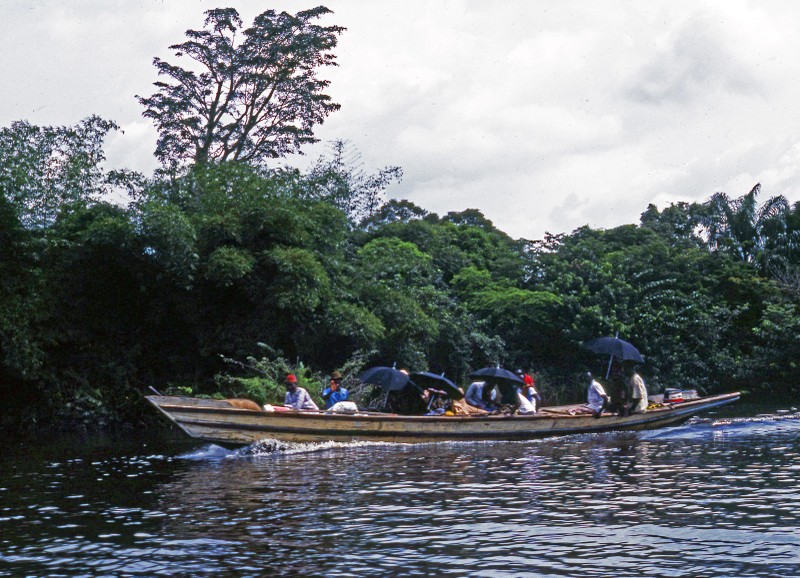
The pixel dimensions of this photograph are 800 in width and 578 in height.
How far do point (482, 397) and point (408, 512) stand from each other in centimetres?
1062

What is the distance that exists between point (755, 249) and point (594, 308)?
10.3 m

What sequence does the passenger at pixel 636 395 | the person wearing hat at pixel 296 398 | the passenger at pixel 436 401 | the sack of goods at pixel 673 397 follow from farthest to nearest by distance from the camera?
the sack of goods at pixel 673 397 < the passenger at pixel 636 395 < the passenger at pixel 436 401 < the person wearing hat at pixel 296 398

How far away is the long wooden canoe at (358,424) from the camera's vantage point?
53.0 ft

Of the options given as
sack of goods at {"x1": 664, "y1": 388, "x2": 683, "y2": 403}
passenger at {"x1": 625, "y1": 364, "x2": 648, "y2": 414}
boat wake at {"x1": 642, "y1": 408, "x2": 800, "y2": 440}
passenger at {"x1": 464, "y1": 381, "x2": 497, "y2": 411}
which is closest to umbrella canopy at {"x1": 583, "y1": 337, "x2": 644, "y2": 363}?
passenger at {"x1": 625, "y1": 364, "x2": 648, "y2": 414}

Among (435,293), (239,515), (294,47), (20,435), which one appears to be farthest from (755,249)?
(239,515)

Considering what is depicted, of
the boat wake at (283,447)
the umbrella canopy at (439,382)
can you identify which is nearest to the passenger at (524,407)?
the umbrella canopy at (439,382)

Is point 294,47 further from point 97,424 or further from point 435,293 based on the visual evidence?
point 97,424

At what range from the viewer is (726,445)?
16953 mm

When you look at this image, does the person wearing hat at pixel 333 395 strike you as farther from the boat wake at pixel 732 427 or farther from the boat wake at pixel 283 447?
the boat wake at pixel 732 427

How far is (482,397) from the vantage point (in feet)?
68.3

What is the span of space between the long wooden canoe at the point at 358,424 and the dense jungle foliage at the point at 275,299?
5034mm

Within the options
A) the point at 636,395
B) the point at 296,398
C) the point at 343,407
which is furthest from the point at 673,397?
the point at 296,398

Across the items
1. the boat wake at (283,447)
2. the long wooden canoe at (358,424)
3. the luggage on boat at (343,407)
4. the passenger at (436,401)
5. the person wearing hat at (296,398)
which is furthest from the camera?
the passenger at (436,401)

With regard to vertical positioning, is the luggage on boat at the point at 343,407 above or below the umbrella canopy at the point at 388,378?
below
